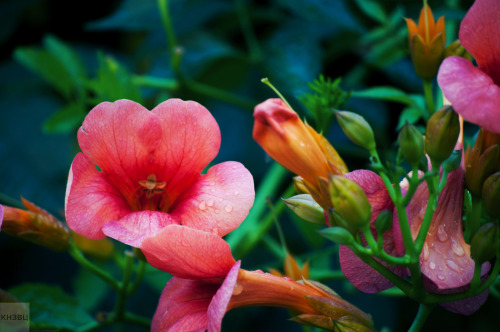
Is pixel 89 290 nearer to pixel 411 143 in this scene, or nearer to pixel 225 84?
pixel 225 84

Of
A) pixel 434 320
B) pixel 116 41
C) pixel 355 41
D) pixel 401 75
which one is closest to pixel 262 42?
pixel 355 41

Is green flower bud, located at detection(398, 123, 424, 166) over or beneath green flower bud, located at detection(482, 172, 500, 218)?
over

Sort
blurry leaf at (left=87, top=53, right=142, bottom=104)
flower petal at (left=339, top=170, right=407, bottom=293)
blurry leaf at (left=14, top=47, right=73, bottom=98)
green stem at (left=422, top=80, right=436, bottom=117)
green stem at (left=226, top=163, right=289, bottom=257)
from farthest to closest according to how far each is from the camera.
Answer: blurry leaf at (left=14, top=47, right=73, bottom=98) → green stem at (left=226, top=163, right=289, bottom=257) → blurry leaf at (left=87, top=53, right=142, bottom=104) → green stem at (left=422, top=80, right=436, bottom=117) → flower petal at (left=339, top=170, right=407, bottom=293)

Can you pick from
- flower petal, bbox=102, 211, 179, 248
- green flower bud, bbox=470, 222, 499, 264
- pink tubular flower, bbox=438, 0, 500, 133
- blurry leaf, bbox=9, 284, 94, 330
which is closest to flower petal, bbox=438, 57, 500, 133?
pink tubular flower, bbox=438, 0, 500, 133

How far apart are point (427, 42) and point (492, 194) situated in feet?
0.78

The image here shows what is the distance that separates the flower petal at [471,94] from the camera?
0.47 metres

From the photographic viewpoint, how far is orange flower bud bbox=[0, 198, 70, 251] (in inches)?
25.8

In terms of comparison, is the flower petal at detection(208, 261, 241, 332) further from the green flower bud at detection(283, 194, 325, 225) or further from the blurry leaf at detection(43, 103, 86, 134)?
the blurry leaf at detection(43, 103, 86, 134)

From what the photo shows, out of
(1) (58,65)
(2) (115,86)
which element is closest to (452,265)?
(2) (115,86)

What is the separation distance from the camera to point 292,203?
1.93ft

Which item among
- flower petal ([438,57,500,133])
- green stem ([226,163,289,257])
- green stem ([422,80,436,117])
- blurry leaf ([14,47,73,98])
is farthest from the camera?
blurry leaf ([14,47,73,98])

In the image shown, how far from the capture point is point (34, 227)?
0.68 m

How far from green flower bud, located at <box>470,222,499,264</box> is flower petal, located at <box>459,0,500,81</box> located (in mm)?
182

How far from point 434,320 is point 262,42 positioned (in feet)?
2.41
